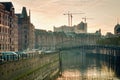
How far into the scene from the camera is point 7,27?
86.3 m

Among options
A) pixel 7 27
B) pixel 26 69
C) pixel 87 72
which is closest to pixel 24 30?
pixel 7 27

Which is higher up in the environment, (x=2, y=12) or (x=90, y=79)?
(x=2, y=12)

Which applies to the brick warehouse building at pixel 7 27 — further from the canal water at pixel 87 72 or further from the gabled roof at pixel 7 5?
the canal water at pixel 87 72

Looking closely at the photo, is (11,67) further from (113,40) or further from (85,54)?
(85,54)

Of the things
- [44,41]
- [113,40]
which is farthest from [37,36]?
[113,40]

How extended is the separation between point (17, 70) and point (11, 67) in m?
3.38

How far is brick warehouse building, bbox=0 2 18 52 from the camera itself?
79750 millimetres

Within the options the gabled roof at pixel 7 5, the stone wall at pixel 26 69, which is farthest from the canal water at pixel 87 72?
the gabled roof at pixel 7 5

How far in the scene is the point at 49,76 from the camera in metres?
76.7

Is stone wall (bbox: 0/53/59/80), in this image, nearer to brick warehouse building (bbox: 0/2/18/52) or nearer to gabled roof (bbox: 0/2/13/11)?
brick warehouse building (bbox: 0/2/18/52)

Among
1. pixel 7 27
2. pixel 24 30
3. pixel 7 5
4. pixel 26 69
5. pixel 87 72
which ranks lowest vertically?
pixel 87 72

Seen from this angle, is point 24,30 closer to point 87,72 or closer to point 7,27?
point 7,27

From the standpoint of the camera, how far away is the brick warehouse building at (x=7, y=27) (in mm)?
79750

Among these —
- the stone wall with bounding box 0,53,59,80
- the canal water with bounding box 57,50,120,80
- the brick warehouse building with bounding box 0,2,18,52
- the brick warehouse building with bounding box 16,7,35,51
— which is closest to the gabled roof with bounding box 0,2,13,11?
the brick warehouse building with bounding box 0,2,18,52
